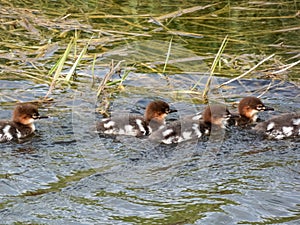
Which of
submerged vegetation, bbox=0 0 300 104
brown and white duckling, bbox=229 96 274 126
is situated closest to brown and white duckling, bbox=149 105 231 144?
brown and white duckling, bbox=229 96 274 126

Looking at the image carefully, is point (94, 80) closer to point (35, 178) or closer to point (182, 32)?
point (182, 32)

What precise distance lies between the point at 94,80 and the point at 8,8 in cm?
212

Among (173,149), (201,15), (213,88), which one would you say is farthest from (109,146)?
(201,15)

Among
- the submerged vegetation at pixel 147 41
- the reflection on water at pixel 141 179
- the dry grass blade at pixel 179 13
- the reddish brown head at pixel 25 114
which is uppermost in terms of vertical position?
the dry grass blade at pixel 179 13

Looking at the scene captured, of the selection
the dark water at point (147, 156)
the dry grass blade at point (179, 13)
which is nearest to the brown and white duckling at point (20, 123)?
the dark water at point (147, 156)

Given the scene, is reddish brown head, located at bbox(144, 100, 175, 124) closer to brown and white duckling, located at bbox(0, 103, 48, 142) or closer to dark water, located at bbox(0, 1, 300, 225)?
dark water, located at bbox(0, 1, 300, 225)

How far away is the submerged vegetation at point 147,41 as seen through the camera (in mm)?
7402

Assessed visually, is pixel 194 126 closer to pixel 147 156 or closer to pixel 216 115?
pixel 216 115

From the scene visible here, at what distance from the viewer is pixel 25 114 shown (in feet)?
20.5

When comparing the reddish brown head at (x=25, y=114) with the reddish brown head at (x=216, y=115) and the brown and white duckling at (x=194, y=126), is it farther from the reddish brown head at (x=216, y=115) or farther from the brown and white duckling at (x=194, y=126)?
the reddish brown head at (x=216, y=115)

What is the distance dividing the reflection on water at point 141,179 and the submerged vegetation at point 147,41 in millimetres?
914

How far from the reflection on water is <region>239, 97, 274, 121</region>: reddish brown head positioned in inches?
7.8

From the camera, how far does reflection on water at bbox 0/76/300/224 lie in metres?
4.98

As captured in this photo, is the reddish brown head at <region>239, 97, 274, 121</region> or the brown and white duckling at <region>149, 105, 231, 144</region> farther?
the reddish brown head at <region>239, 97, 274, 121</region>
